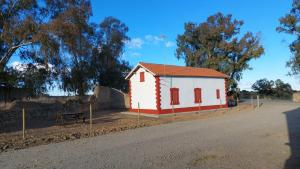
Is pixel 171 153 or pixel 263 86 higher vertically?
pixel 263 86

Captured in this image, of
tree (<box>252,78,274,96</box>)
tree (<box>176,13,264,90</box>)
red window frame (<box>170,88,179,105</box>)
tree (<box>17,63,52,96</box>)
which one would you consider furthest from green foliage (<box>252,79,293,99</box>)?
tree (<box>17,63,52,96</box>)

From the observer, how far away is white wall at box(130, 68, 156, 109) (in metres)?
24.7

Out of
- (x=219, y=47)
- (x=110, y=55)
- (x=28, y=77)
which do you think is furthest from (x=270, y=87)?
(x=28, y=77)

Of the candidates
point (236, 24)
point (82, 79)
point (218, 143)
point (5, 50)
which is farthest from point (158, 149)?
point (236, 24)

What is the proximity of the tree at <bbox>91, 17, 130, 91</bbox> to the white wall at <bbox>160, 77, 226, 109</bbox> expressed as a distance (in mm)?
17246

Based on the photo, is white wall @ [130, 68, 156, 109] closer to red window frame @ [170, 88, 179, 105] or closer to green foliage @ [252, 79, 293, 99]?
red window frame @ [170, 88, 179, 105]

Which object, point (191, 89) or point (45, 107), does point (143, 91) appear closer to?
point (191, 89)

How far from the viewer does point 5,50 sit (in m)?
25.0

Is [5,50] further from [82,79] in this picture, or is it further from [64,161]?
[64,161]

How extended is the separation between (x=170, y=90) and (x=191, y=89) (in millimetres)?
2776

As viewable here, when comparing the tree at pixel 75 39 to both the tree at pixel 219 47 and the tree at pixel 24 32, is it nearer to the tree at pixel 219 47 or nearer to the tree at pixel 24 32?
the tree at pixel 24 32

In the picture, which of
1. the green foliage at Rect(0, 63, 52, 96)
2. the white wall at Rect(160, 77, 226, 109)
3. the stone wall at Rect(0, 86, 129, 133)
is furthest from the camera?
the green foliage at Rect(0, 63, 52, 96)

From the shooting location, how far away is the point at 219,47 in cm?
4331

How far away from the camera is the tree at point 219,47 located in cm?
4150
